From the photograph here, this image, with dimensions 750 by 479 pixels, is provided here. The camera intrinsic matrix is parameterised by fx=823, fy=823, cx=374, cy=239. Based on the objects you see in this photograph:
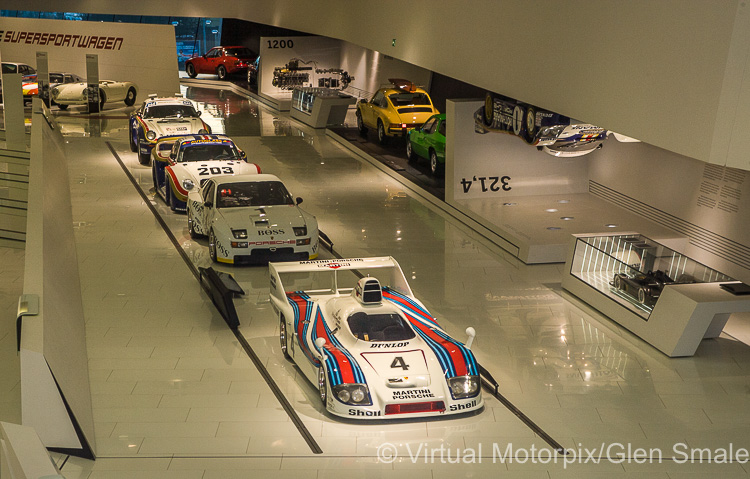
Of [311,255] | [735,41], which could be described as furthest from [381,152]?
[735,41]

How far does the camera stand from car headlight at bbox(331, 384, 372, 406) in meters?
7.96

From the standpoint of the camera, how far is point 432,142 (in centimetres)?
1920

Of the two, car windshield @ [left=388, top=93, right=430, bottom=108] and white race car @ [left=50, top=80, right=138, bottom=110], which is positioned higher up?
car windshield @ [left=388, top=93, right=430, bottom=108]

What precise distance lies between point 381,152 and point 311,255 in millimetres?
9780

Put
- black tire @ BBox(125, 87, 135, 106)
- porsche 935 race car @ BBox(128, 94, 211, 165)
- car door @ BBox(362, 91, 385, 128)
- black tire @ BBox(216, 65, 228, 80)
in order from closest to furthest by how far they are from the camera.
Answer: porsche 935 race car @ BBox(128, 94, 211, 165) → car door @ BBox(362, 91, 385, 128) → black tire @ BBox(125, 87, 135, 106) → black tire @ BBox(216, 65, 228, 80)

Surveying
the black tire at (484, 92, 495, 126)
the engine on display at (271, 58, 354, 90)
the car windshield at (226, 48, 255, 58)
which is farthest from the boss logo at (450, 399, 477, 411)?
the car windshield at (226, 48, 255, 58)

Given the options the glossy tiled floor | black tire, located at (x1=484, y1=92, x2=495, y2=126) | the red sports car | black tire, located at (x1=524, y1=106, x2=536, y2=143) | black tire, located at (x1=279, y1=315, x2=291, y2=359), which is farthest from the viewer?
the red sports car

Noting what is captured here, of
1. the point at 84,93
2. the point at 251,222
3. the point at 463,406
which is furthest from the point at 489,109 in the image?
the point at 84,93

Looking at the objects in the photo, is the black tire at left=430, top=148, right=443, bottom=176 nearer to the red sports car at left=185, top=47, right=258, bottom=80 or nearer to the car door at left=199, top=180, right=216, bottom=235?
the car door at left=199, top=180, right=216, bottom=235

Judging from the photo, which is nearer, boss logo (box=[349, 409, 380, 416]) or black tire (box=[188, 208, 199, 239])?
boss logo (box=[349, 409, 380, 416])

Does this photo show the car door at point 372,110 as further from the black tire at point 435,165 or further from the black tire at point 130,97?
the black tire at point 130,97

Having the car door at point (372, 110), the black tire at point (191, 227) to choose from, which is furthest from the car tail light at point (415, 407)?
the car door at point (372, 110)

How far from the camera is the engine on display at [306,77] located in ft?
103

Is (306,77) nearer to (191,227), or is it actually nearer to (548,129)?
(191,227)
